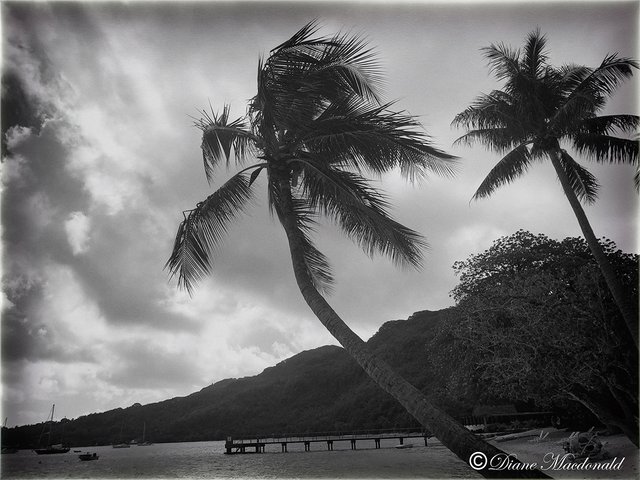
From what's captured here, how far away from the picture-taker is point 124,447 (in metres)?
116

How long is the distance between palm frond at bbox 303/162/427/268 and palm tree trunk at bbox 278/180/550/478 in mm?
1249

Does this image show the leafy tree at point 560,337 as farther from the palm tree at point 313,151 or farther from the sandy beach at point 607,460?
the palm tree at point 313,151

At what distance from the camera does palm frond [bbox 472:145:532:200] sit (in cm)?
1385

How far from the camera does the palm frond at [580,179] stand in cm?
1419

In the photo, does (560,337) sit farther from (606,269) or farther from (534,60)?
(534,60)

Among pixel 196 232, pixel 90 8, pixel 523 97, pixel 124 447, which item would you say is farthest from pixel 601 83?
pixel 124 447

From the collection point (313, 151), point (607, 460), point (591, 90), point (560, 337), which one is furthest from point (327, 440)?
point (313, 151)

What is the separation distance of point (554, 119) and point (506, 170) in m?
2.57

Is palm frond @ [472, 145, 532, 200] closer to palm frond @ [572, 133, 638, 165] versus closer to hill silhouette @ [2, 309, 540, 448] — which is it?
palm frond @ [572, 133, 638, 165]

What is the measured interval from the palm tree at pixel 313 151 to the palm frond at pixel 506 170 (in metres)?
8.84

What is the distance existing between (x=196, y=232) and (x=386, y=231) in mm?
3119

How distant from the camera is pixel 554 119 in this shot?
12000 millimetres

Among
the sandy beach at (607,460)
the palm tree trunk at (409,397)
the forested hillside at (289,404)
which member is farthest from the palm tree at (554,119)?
the forested hillside at (289,404)

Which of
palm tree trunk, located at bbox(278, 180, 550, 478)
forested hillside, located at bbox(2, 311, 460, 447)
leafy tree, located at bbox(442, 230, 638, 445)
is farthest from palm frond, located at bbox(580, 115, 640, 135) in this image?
forested hillside, located at bbox(2, 311, 460, 447)
